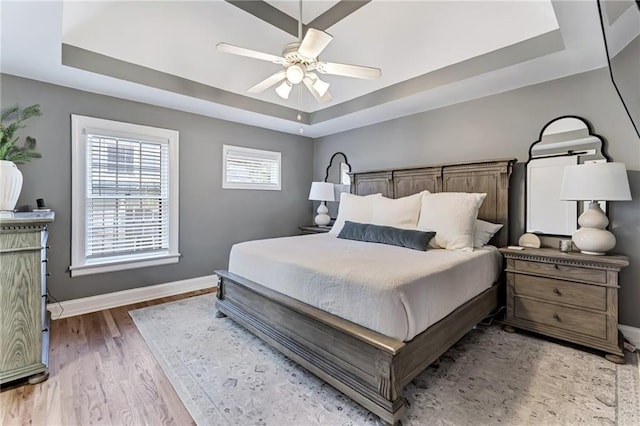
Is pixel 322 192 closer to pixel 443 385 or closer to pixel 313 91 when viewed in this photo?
pixel 313 91

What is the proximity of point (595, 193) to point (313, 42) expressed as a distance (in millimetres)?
2429

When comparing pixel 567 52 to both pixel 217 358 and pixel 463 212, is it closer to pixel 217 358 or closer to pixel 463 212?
pixel 463 212

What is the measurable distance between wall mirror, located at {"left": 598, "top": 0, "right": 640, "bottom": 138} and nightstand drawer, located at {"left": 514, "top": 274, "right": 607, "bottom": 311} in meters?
1.96

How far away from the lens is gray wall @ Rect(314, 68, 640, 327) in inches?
99.4

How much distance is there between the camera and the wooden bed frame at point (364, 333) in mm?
1599

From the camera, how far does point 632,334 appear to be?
8.14ft

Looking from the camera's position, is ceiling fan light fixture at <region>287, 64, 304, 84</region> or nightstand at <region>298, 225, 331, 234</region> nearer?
ceiling fan light fixture at <region>287, 64, 304, 84</region>

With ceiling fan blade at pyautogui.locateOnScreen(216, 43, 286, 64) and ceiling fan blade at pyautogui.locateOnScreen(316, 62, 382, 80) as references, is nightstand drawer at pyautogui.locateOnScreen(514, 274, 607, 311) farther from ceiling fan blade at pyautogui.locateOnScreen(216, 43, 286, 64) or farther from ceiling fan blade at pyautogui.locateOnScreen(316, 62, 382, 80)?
ceiling fan blade at pyautogui.locateOnScreen(216, 43, 286, 64)

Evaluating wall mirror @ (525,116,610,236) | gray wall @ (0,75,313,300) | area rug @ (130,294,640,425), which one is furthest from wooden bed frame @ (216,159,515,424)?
gray wall @ (0,75,313,300)

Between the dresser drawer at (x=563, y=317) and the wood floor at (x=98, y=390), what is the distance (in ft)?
9.09

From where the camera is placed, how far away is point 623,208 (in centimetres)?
254

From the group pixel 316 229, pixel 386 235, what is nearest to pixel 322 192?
pixel 316 229

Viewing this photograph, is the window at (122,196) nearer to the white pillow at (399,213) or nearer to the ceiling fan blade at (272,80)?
the ceiling fan blade at (272,80)

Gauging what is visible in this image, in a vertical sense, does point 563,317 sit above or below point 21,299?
below
